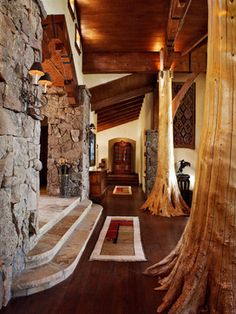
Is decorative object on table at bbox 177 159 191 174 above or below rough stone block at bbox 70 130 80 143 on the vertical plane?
below

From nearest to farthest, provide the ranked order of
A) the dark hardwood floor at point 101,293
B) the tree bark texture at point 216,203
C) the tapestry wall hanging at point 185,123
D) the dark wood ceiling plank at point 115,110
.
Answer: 1. the tree bark texture at point 216,203
2. the dark hardwood floor at point 101,293
3. the tapestry wall hanging at point 185,123
4. the dark wood ceiling plank at point 115,110

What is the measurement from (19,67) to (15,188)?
110 cm

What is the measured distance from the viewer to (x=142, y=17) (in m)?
5.67

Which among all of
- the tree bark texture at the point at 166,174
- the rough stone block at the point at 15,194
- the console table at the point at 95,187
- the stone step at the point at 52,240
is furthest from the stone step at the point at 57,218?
the tree bark texture at the point at 166,174

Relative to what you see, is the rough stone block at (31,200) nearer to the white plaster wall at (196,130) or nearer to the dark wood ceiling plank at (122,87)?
the dark wood ceiling plank at (122,87)

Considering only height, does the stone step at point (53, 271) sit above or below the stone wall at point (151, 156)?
below

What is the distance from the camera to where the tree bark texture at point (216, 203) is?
1.85m

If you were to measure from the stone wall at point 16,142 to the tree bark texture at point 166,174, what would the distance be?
355 cm

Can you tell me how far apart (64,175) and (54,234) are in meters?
2.41

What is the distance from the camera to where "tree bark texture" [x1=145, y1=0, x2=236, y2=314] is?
1849 mm

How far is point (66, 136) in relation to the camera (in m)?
5.92

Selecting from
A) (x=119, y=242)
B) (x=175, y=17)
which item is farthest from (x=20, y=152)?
(x=175, y=17)

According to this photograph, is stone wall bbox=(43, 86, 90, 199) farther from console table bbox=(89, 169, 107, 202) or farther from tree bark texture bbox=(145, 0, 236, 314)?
tree bark texture bbox=(145, 0, 236, 314)

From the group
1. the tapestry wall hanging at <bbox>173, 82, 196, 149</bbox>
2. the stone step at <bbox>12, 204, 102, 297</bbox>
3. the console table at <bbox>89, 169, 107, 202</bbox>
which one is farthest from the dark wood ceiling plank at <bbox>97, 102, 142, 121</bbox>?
the stone step at <bbox>12, 204, 102, 297</bbox>
